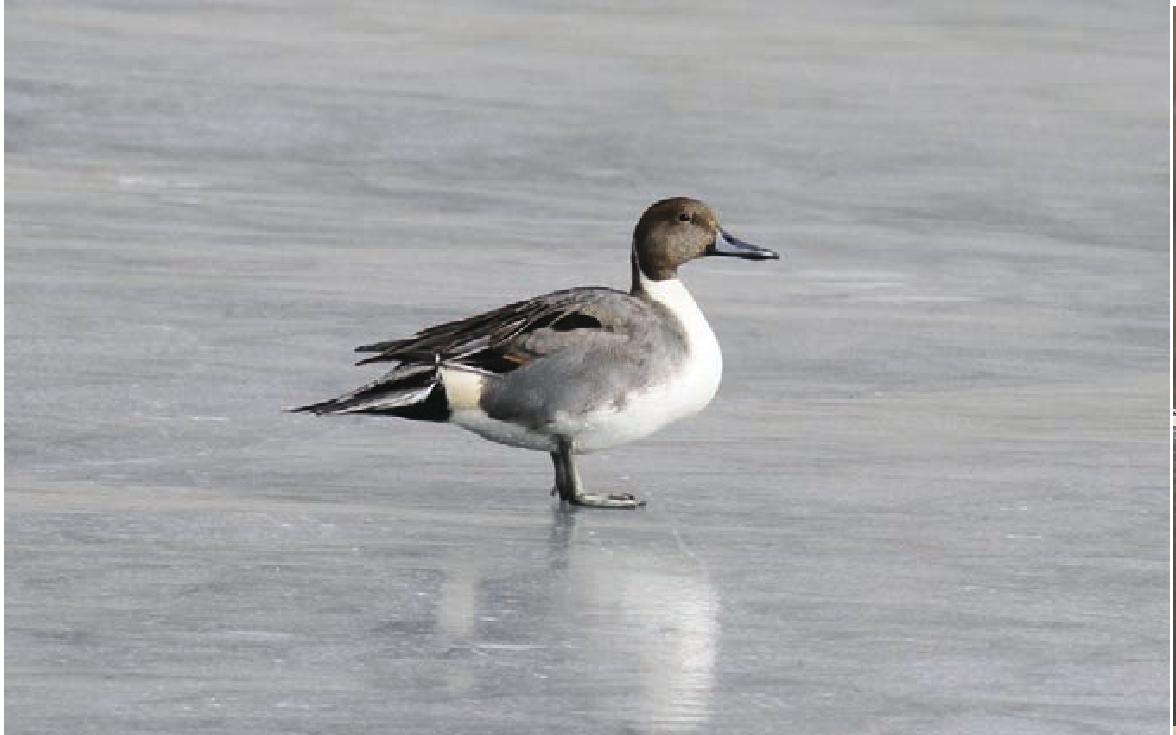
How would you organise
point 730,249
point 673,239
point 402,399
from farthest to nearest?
point 730,249
point 673,239
point 402,399

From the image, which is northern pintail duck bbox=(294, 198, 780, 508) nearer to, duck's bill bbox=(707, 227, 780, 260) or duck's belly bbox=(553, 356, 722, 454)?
duck's belly bbox=(553, 356, 722, 454)

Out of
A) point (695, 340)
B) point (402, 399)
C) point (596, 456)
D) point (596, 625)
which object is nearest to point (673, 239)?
point (695, 340)

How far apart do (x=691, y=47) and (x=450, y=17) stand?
172 centimetres

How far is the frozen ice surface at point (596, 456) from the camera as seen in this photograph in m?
6.73

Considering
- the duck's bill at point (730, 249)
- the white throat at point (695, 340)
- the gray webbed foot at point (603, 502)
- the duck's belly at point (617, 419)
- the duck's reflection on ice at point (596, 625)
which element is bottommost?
the gray webbed foot at point (603, 502)

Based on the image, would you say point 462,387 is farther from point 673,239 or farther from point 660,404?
point 673,239

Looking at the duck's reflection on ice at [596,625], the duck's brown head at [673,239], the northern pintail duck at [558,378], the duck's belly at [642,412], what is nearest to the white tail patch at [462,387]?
the northern pintail duck at [558,378]

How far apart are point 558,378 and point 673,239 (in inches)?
24.3

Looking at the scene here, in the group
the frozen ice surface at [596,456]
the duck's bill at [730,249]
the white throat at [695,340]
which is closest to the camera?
the frozen ice surface at [596,456]

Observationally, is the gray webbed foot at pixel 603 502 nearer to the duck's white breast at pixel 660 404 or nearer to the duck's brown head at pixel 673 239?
the duck's white breast at pixel 660 404

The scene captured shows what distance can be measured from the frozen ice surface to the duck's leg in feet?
0.19

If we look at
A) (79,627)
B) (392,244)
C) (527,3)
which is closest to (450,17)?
(527,3)

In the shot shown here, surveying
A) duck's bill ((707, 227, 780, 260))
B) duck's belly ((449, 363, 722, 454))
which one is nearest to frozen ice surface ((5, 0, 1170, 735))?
duck's belly ((449, 363, 722, 454))

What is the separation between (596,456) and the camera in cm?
924
